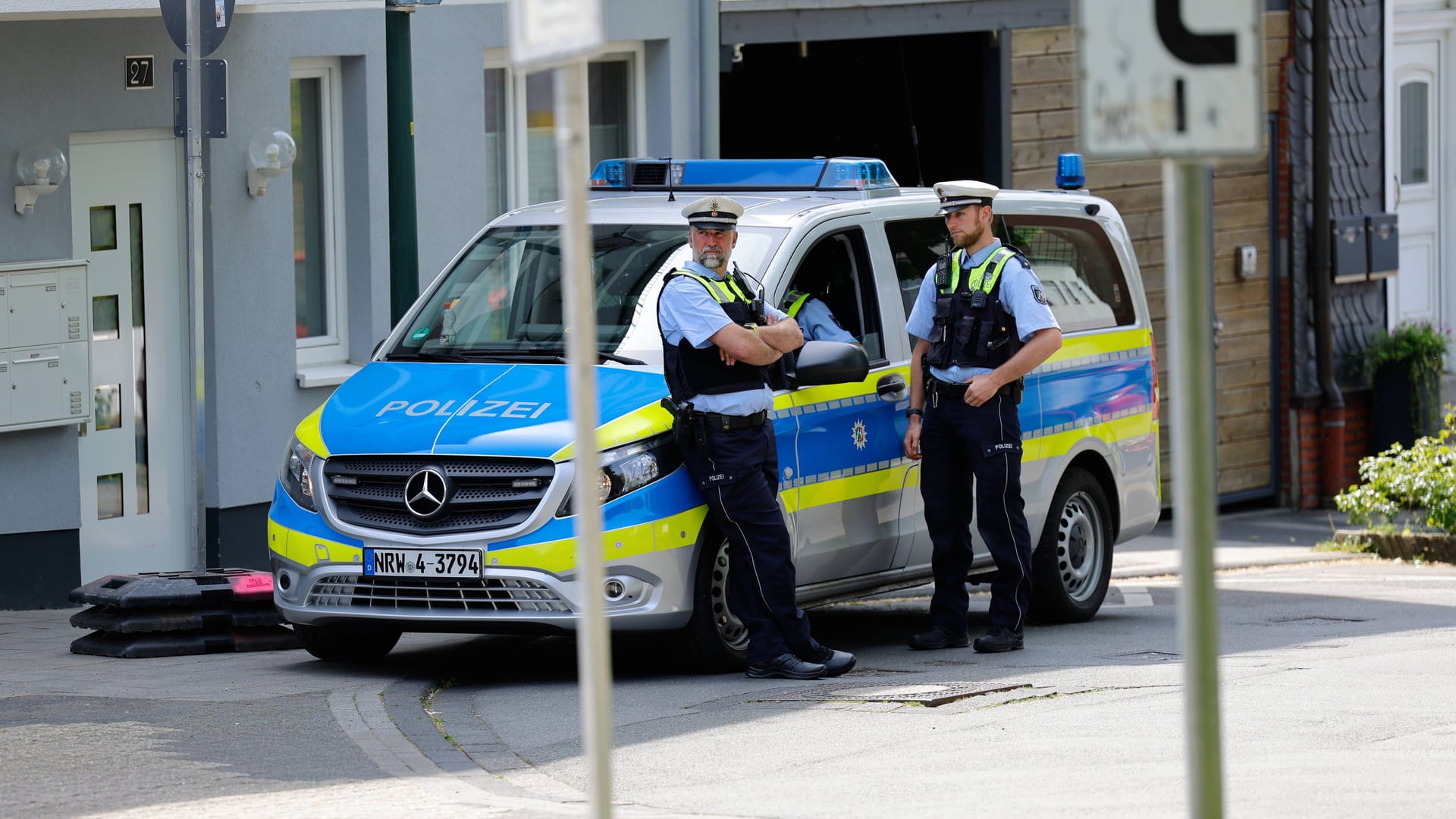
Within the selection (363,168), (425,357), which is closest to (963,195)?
(425,357)

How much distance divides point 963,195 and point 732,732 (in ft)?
9.24

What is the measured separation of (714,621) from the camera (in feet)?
29.1

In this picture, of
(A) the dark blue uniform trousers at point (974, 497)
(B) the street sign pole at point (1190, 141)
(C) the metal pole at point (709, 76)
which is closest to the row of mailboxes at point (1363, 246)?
(C) the metal pole at point (709, 76)

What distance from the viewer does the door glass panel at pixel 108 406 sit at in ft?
38.7

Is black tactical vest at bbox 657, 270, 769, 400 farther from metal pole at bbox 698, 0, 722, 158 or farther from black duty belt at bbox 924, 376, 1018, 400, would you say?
metal pole at bbox 698, 0, 722, 158

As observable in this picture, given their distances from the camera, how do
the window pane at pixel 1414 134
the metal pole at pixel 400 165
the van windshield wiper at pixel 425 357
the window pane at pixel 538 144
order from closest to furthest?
the van windshield wiper at pixel 425 357
the metal pole at pixel 400 165
the window pane at pixel 538 144
the window pane at pixel 1414 134

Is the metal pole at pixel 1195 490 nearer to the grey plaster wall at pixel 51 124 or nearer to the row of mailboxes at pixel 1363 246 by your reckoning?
the grey plaster wall at pixel 51 124

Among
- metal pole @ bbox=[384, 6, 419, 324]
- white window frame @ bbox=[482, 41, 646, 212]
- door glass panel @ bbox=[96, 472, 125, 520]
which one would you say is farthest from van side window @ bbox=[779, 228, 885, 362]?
white window frame @ bbox=[482, 41, 646, 212]

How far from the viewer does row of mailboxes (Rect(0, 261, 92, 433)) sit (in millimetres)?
11078

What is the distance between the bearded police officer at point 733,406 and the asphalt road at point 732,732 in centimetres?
39

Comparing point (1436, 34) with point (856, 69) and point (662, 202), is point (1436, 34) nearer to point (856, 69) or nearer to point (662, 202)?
point (856, 69)

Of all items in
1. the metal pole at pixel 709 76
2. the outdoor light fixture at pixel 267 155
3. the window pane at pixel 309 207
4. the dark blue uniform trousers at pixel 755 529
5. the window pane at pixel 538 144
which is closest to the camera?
the dark blue uniform trousers at pixel 755 529

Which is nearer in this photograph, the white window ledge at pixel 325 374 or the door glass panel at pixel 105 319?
the door glass panel at pixel 105 319

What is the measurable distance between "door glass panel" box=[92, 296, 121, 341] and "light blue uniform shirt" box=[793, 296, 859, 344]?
14.1 feet
